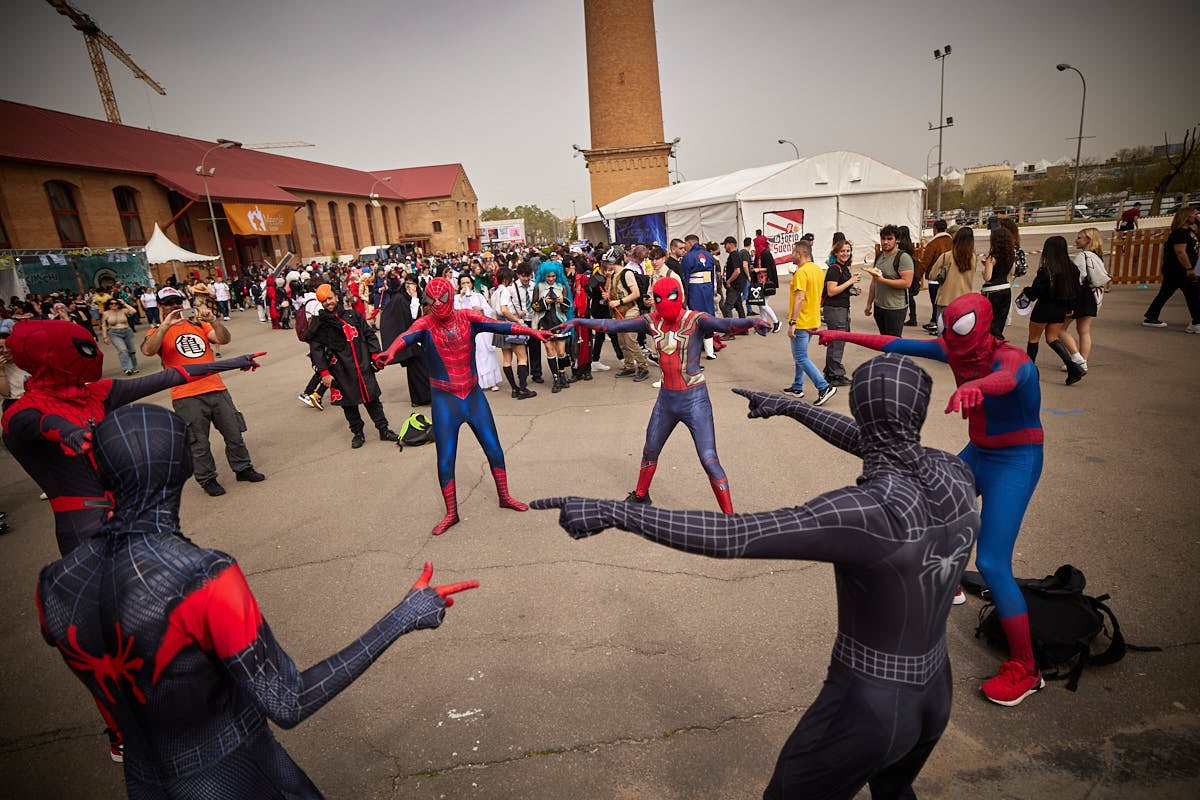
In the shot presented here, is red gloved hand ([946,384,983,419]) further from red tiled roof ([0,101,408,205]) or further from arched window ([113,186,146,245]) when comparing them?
arched window ([113,186,146,245])

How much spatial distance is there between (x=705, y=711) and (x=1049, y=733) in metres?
1.63

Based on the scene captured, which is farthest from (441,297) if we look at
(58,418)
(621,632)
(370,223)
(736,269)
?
(370,223)

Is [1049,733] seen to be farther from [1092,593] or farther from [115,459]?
[115,459]

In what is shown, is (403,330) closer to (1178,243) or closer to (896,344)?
(896,344)

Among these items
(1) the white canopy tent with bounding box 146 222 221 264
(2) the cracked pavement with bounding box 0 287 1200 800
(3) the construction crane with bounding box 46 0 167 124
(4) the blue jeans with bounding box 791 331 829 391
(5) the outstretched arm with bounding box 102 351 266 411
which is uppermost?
(3) the construction crane with bounding box 46 0 167 124

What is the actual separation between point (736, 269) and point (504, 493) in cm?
829

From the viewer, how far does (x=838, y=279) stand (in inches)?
300

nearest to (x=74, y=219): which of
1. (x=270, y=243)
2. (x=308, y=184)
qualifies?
(x=270, y=243)

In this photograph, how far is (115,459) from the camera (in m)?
1.53

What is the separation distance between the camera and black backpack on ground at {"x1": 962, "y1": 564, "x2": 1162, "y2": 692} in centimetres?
306

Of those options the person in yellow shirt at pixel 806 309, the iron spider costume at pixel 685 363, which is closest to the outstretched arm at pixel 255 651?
the iron spider costume at pixel 685 363

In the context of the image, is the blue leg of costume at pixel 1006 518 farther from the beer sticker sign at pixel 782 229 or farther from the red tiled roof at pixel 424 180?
the red tiled roof at pixel 424 180

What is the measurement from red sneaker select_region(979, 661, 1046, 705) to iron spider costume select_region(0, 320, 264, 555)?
15.5ft

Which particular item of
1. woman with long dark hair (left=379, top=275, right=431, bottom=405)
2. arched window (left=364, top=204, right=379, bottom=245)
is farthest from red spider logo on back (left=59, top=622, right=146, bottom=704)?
arched window (left=364, top=204, right=379, bottom=245)
